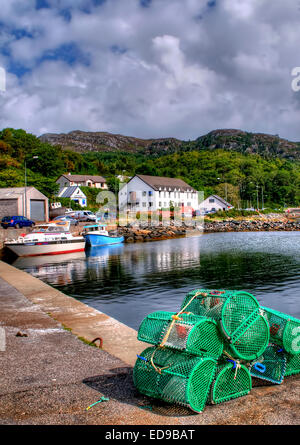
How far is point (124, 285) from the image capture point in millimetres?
22969

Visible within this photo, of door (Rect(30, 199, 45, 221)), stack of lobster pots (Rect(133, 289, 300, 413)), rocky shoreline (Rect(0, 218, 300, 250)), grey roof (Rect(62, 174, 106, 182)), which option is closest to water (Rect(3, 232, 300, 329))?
stack of lobster pots (Rect(133, 289, 300, 413))

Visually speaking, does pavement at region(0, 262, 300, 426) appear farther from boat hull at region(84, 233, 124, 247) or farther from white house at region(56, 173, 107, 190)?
white house at region(56, 173, 107, 190)

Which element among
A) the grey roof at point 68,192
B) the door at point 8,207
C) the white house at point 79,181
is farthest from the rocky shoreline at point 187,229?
the white house at point 79,181

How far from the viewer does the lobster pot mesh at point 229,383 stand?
5.84 metres

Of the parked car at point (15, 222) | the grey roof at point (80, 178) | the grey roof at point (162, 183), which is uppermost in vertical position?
the grey roof at point (80, 178)

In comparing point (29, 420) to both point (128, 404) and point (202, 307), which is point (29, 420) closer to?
point (128, 404)

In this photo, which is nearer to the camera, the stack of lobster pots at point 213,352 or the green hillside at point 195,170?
the stack of lobster pots at point 213,352

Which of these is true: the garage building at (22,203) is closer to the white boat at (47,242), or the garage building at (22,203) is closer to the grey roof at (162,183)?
the white boat at (47,242)

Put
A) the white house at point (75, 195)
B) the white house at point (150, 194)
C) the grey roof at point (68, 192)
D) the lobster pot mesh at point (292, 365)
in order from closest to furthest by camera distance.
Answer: the lobster pot mesh at point (292, 365) → the grey roof at point (68, 192) → the white house at point (75, 195) → the white house at point (150, 194)

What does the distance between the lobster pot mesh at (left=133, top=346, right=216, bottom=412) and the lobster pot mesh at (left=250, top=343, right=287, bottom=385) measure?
127cm

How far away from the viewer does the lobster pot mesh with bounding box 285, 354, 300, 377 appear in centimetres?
695

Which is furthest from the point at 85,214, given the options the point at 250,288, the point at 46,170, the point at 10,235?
the point at 250,288

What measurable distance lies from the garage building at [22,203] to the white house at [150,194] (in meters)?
38.7
